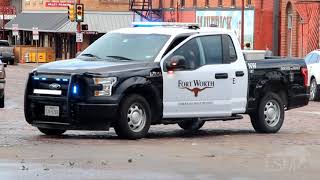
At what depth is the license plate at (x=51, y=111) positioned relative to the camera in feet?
39.8

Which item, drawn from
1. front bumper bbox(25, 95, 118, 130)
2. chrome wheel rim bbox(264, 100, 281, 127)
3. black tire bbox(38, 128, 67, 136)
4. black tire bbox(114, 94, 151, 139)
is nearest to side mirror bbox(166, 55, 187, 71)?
black tire bbox(114, 94, 151, 139)

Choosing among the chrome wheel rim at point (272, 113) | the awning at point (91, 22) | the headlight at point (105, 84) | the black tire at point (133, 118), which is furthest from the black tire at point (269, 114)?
the awning at point (91, 22)

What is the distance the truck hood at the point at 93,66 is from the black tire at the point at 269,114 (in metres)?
2.77

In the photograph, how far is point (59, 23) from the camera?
65.9 m

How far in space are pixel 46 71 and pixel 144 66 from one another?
158cm

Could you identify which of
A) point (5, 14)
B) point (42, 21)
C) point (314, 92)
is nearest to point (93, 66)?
point (314, 92)

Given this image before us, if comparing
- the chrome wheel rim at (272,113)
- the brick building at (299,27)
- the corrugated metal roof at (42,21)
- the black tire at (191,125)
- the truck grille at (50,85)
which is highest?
the corrugated metal roof at (42,21)

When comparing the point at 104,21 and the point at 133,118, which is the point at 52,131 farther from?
the point at 104,21

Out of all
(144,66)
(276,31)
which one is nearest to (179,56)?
(144,66)

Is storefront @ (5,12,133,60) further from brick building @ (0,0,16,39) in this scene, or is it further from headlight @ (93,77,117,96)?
headlight @ (93,77,117,96)

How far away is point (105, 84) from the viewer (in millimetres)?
12023

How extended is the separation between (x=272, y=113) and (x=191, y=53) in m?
2.44

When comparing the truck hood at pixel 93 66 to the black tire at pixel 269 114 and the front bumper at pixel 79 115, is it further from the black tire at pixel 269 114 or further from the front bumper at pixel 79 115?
the black tire at pixel 269 114

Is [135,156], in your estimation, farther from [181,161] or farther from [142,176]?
[142,176]
